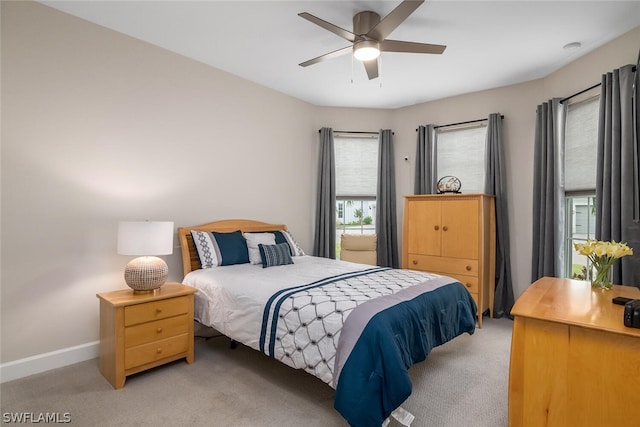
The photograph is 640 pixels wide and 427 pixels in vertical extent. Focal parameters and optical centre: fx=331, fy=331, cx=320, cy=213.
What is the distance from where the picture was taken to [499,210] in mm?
4031

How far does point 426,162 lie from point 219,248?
2.99m

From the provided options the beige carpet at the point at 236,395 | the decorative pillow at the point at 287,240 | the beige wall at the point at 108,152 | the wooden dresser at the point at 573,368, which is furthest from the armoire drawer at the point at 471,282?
the wooden dresser at the point at 573,368

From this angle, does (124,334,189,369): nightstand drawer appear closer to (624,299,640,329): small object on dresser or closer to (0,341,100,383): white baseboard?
(0,341,100,383): white baseboard

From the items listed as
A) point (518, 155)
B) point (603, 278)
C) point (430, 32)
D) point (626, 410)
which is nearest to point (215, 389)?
point (626, 410)

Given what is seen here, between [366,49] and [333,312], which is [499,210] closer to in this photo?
[366,49]

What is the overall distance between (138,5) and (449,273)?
3941 millimetres

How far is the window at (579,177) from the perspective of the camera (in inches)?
127

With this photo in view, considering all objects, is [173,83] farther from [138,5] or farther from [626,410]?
[626,410]

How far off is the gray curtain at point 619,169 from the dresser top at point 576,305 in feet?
2.46

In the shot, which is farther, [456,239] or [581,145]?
[456,239]

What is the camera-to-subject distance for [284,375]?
253 centimetres

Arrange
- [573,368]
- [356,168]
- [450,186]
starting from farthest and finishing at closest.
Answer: [356,168] < [450,186] < [573,368]

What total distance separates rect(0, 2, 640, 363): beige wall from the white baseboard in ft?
0.19

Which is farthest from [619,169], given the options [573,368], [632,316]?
[573,368]
